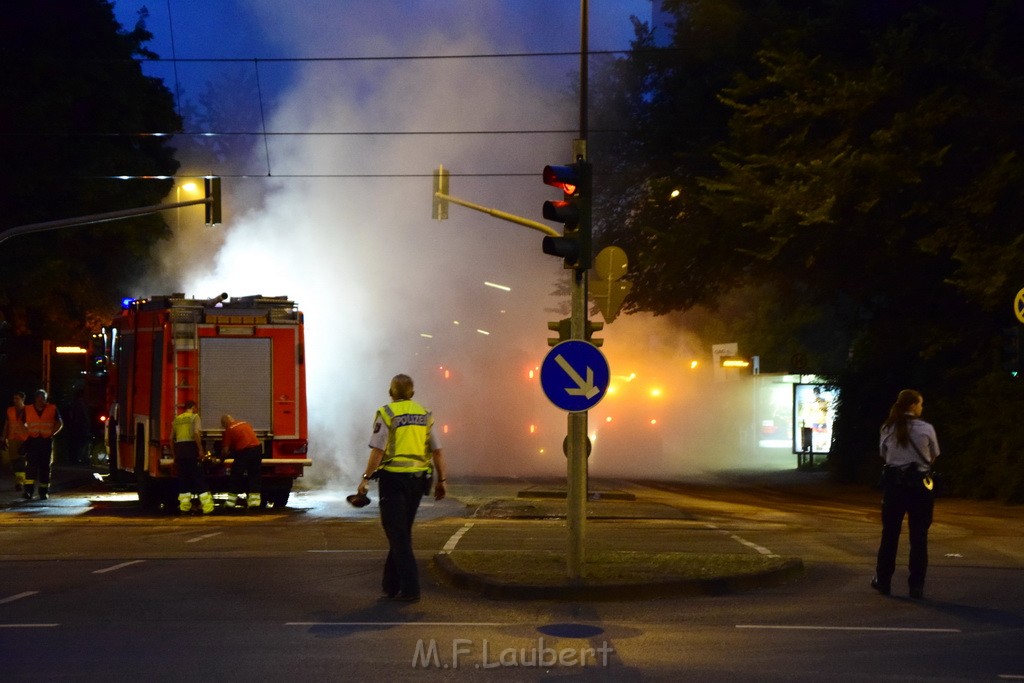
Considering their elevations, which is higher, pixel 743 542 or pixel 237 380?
pixel 237 380

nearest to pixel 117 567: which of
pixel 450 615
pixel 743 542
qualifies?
pixel 450 615

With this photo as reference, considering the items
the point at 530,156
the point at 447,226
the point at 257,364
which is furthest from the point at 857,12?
the point at 447,226

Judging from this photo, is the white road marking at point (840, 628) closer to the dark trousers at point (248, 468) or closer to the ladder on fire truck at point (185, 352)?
the dark trousers at point (248, 468)

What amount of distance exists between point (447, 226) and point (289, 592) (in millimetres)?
45888

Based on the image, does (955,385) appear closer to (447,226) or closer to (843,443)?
(843,443)

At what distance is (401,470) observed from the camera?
1080 centimetres

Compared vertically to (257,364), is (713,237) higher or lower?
higher

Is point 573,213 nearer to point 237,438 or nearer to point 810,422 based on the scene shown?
point 237,438

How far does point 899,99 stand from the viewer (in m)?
22.8

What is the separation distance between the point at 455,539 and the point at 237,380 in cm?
645

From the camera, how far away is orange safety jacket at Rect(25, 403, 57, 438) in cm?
2338

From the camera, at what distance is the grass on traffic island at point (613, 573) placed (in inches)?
435

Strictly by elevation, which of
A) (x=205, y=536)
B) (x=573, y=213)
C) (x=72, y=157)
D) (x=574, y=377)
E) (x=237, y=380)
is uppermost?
(x=72, y=157)

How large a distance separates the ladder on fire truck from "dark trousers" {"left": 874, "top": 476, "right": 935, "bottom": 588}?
12.4 metres
